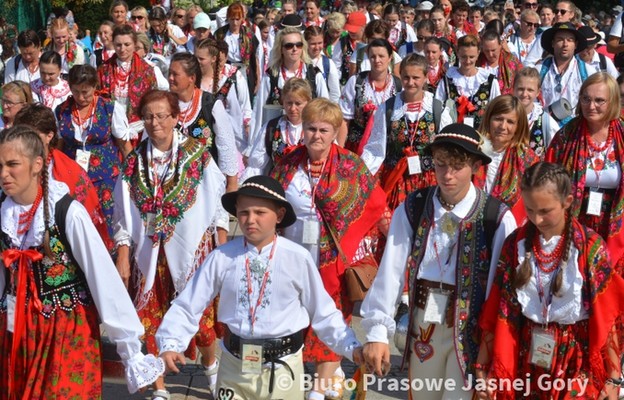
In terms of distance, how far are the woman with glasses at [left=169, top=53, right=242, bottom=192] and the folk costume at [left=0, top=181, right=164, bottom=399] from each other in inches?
107

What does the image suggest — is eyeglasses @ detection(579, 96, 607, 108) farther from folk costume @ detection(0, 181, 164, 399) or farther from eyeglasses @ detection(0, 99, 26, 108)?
eyeglasses @ detection(0, 99, 26, 108)

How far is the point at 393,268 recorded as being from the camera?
492 cm

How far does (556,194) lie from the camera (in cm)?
464

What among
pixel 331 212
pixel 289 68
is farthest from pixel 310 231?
pixel 289 68

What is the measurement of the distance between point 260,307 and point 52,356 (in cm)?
95

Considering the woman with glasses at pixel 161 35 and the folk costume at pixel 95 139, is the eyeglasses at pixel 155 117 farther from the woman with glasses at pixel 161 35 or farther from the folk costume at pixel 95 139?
the woman with glasses at pixel 161 35

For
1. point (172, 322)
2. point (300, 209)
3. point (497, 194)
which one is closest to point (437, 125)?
point (497, 194)

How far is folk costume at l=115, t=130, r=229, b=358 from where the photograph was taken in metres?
6.45

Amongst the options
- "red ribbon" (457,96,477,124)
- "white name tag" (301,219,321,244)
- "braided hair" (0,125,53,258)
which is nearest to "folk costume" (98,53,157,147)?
"red ribbon" (457,96,477,124)

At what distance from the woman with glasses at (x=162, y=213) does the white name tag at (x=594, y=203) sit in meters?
2.23

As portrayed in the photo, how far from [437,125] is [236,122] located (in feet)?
6.01

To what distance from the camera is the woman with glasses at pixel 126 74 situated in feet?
32.6

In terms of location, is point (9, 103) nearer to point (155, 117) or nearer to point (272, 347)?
point (155, 117)

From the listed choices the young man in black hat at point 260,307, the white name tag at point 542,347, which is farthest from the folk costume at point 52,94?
the white name tag at point 542,347
